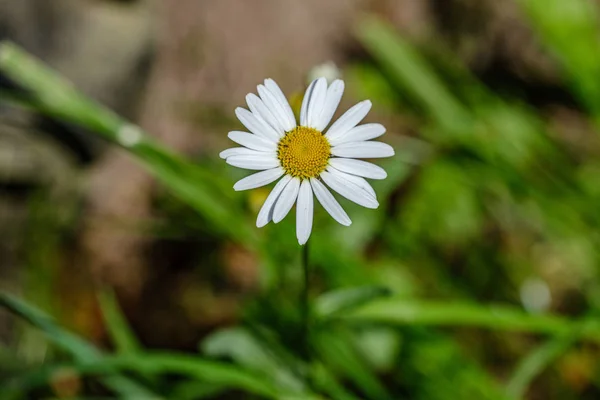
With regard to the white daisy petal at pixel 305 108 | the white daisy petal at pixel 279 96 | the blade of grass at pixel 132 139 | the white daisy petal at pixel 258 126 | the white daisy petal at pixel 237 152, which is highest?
the blade of grass at pixel 132 139

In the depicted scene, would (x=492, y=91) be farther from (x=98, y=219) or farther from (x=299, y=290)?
(x=98, y=219)

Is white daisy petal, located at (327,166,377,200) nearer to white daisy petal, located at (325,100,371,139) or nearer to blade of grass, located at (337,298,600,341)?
white daisy petal, located at (325,100,371,139)

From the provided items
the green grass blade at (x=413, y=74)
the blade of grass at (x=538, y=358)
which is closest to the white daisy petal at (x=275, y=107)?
the blade of grass at (x=538, y=358)

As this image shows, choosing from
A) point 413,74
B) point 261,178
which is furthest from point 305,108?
point 413,74

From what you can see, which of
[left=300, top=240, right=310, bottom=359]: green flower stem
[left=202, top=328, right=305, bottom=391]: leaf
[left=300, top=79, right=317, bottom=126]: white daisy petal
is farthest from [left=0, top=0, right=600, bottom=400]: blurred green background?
[left=300, top=79, right=317, bottom=126]: white daisy petal

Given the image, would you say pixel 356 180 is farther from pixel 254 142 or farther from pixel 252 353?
pixel 252 353

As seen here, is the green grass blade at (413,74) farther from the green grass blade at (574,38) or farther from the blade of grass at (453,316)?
the blade of grass at (453,316)

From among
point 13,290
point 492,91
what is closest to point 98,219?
point 13,290
